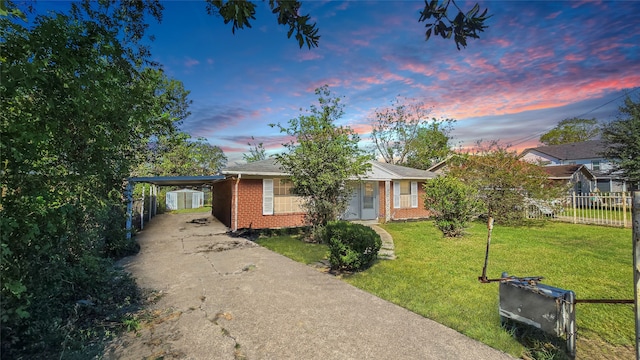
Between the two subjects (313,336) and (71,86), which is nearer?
(71,86)

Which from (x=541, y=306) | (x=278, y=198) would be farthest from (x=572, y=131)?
(x=541, y=306)

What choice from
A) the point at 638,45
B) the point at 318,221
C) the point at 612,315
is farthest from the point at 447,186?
the point at 612,315

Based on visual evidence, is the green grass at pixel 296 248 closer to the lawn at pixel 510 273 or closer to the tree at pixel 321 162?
the lawn at pixel 510 273

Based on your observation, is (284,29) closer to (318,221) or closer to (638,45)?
(318,221)

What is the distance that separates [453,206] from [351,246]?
5778mm

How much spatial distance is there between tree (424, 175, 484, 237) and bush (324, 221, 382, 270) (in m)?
5.02

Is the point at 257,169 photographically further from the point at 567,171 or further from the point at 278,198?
the point at 567,171

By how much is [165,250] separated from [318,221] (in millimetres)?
5073

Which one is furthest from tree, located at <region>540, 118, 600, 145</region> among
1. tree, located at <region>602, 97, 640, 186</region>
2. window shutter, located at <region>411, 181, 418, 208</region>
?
window shutter, located at <region>411, 181, 418, 208</region>

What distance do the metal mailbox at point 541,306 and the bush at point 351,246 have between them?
10.1 ft

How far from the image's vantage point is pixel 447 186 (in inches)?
409

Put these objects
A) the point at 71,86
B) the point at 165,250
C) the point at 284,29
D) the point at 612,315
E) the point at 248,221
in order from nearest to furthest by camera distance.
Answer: the point at 284,29
the point at 71,86
the point at 612,315
the point at 165,250
the point at 248,221

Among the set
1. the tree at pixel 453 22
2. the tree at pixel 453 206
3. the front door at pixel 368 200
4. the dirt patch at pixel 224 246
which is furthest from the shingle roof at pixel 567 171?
the tree at pixel 453 22

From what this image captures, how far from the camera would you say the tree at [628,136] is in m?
18.5
